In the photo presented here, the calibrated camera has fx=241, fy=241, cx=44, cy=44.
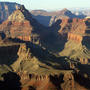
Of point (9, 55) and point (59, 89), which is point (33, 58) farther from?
point (59, 89)

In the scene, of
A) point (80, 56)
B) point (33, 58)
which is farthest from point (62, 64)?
point (80, 56)

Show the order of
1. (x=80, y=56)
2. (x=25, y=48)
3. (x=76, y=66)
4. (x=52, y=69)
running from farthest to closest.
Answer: (x=80, y=56), (x=25, y=48), (x=76, y=66), (x=52, y=69)

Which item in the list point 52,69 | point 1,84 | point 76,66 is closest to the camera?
point 1,84

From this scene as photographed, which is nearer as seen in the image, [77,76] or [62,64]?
[77,76]

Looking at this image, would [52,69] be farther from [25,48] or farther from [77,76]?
[25,48]

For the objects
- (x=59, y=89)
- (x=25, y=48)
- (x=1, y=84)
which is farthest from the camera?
(x=25, y=48)

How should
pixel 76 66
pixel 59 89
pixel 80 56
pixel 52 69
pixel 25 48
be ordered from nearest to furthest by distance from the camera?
1. pixel 59 89
2. pixel 52 69
3. pixel 76 66
4. pixel 25 48
5. pixel 80 56

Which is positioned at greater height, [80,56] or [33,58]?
[33,58]

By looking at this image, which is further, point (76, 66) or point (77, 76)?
point (76, 66)

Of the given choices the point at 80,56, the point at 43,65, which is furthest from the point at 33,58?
the point at 80,56
